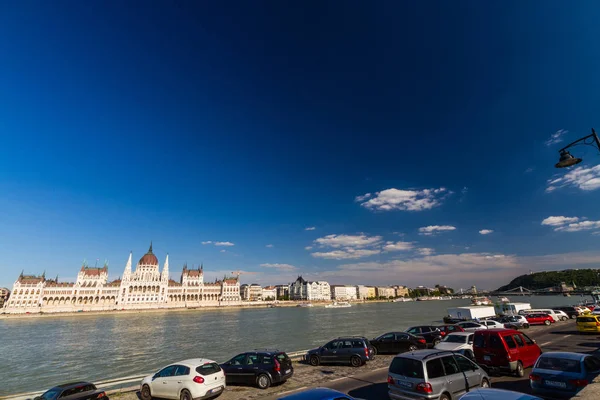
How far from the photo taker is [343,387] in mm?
12953

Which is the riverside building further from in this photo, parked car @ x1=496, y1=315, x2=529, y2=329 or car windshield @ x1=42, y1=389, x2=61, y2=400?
parked car @ x1=496, y1=315, x2=529, y2=329

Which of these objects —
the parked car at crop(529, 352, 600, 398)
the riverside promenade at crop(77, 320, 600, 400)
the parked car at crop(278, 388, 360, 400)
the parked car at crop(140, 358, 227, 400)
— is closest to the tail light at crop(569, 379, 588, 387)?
the parked car at crop(529, 352, 600, 398)

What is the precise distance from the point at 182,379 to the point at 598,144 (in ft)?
51.3

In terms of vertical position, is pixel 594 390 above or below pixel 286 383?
above

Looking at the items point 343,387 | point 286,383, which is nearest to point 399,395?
point 343,387

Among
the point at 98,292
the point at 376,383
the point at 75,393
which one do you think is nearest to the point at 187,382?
the point at 75,393

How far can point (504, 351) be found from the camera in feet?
43.4

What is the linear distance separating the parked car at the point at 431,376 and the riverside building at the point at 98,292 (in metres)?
190

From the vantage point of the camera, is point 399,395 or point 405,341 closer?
point 399,395

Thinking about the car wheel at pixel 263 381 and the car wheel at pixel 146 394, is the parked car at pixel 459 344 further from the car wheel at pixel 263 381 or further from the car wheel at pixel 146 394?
the car wheel at pixel 146 394

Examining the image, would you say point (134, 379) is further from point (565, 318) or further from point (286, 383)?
point (565, 318)

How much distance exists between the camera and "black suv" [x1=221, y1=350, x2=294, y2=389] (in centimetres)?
1381

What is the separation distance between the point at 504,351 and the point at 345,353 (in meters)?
8.01

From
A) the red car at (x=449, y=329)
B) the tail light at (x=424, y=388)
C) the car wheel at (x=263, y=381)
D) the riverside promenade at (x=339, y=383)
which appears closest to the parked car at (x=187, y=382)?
the riverside promenade at (x=339, y=383)
